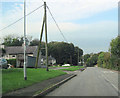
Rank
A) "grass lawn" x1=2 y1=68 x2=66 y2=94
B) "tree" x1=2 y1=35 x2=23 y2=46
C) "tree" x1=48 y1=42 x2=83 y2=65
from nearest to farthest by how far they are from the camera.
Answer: "grass lawn" x1=2 y1=68 x2=66 y2=94
"tree" x1=2 y1=35 x2=23 y2=46
"tree" x1=48 y1=42 x2=83 y2=65

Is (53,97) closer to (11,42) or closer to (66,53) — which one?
(11,42)

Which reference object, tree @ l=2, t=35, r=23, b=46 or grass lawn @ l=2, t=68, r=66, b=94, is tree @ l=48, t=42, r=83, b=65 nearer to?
tree @ l=2, t=35, r=23, b=46

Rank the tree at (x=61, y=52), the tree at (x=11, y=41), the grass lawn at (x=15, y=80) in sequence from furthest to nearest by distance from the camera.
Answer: the tree at (x=61, y=52) → the tree at (x=11, y=41) → the grass lawn at (x=15, y=80)

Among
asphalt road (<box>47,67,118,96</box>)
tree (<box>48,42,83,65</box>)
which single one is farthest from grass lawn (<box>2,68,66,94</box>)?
tree (<box>48,42,83,65</box>)

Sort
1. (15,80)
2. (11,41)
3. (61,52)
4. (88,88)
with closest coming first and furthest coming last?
1. (88,88)
2. (15,80)
3. (11,41)
4. (61,52)

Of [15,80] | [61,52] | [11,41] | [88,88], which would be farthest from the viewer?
[61,52]

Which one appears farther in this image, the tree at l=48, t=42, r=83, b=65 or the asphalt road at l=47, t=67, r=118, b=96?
the tree at l=48, t=42, r=83, b=65

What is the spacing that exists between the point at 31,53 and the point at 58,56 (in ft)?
147

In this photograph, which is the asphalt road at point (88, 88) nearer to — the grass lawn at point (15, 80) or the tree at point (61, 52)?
the grass lawn at point (15, 80)

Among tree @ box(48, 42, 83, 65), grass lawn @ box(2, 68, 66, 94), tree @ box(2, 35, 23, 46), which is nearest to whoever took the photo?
grass lawn @ box(2, 68, 66, 94)

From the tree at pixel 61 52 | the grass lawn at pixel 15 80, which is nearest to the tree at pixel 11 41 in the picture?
the tree at pixel 61 52

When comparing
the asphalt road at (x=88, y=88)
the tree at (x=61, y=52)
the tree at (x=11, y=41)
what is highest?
the tree at (x=11, y=41)

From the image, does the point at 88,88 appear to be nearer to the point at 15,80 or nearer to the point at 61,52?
the point at 15,80

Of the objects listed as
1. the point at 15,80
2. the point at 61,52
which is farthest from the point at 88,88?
the point at 61,52
